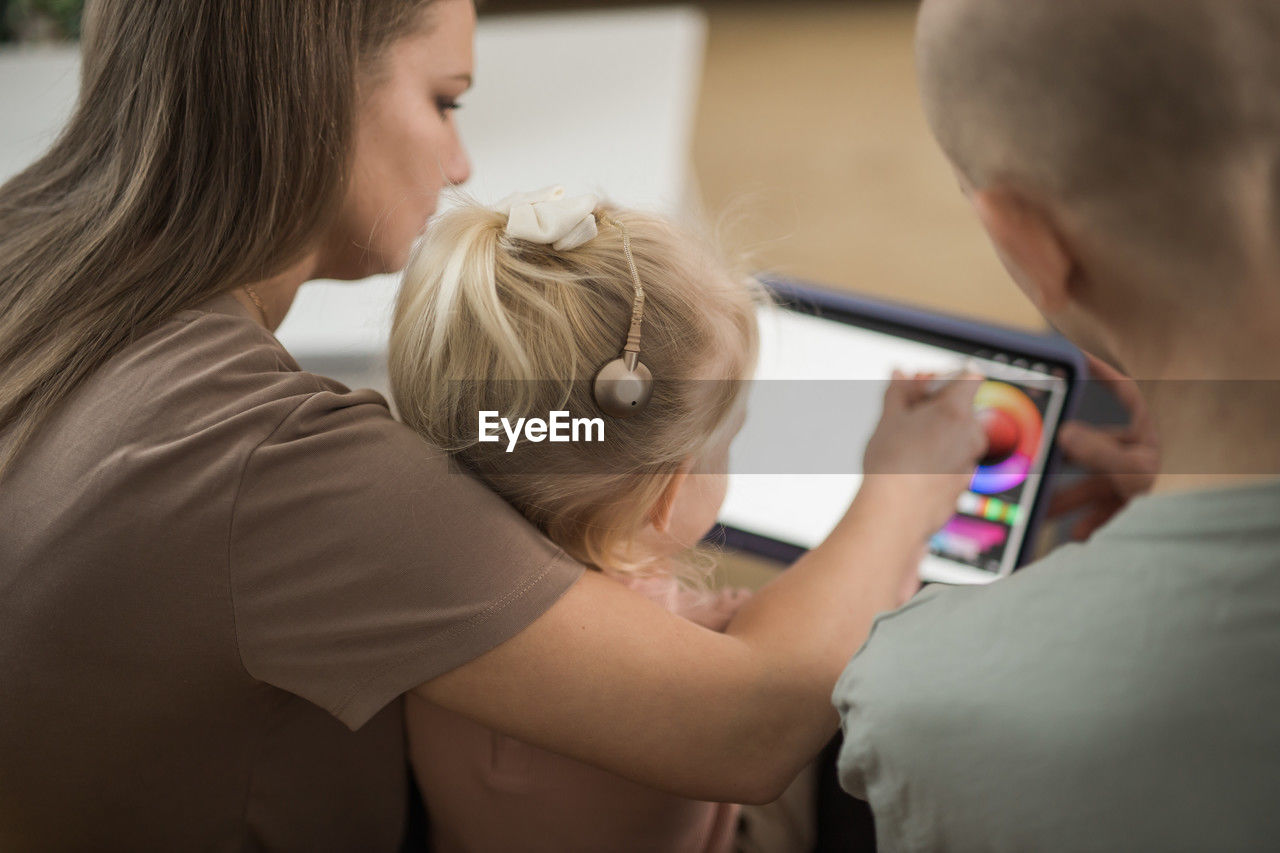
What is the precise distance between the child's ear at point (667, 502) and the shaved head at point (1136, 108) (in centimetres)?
33

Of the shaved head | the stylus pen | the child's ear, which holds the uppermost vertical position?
the shaved head

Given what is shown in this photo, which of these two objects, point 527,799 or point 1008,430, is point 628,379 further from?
point 1008,430

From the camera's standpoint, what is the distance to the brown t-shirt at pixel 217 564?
1.93 feet

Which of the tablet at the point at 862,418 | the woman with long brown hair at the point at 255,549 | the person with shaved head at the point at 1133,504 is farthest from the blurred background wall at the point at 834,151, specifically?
the person with shaved head at the point at 1133,504

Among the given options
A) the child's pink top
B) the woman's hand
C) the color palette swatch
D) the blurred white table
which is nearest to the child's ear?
the child's pink top

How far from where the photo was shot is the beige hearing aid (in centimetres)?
64

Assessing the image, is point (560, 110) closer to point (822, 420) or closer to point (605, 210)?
point (822, 420)

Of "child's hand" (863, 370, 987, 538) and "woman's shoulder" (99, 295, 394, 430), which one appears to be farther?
"child's hand" (863, 370, 987, 538)

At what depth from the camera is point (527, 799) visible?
0.77m

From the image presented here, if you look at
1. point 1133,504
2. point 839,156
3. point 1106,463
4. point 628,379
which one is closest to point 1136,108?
point 1133,504

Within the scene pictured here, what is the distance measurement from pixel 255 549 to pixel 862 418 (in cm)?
62

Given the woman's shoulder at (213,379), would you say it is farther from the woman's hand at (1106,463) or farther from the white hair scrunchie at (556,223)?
the woman's hand at (1106,463)

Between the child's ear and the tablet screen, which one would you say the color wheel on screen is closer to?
the tablet screen

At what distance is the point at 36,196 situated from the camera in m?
0.79
